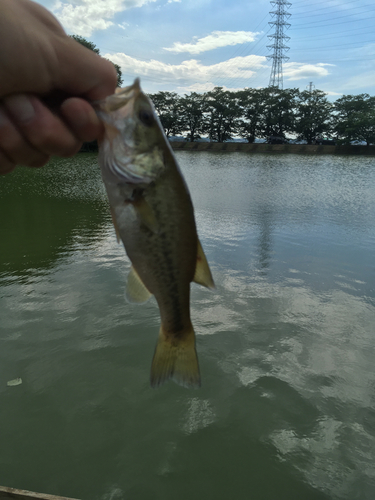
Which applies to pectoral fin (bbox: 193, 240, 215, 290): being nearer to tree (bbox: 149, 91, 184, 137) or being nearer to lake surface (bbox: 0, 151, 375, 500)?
lake surface (bbox: 0, 151, 375, 500)

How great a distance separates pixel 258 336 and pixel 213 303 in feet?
3.95

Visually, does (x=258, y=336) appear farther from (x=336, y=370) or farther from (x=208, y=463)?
(x=208, y=463)

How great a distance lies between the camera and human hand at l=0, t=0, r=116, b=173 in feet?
4.99

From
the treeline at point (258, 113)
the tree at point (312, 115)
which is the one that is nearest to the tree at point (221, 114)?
the treeline at point (258, 113)

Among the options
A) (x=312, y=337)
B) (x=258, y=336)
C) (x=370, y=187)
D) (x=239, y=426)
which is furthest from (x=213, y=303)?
(x=370, y=187)

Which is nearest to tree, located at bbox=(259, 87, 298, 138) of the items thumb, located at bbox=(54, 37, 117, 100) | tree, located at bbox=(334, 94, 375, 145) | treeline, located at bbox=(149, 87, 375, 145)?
treeline, located at bbox=(149, 87, 375, 145)

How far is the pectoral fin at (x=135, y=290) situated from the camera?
2.01m

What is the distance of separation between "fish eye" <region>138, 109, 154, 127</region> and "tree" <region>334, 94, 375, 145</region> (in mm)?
74905

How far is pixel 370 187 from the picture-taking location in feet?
73.3

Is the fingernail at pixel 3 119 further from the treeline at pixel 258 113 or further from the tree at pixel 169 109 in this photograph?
the tree at pixel 169 109

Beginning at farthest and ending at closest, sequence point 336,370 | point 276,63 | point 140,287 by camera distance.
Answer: point 276,63 → point 336,370 → point 140,287

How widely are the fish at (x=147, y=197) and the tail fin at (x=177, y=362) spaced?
295mm

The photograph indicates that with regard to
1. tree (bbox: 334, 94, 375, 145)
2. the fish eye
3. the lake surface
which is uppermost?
tree (bbox: 334, 94, 375, 145)

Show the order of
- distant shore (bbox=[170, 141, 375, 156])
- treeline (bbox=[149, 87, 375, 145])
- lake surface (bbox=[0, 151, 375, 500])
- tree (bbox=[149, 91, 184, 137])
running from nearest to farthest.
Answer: lake surface (bbox=[0, 151, 375, 500]) → distant shore (bbox=[170, 141, 375, 156]) → treeline (bbox=[149, 87, 375, 145]) → tree (bbox=[149, 91, 184, 137])
